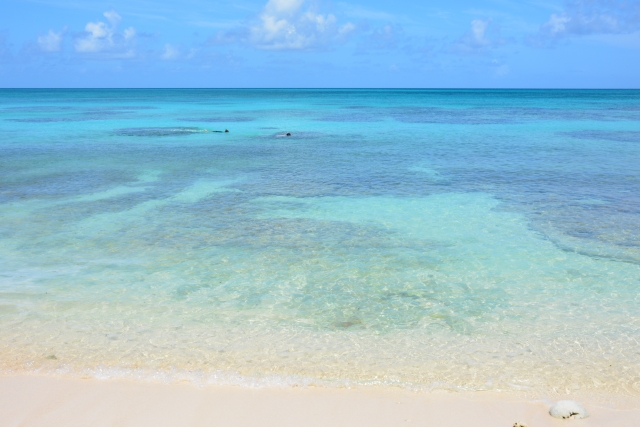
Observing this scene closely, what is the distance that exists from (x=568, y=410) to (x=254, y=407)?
3.09 m

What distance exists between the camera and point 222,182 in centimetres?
1681

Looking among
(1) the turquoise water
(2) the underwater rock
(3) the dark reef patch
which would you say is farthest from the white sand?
(3) the dark reef patch

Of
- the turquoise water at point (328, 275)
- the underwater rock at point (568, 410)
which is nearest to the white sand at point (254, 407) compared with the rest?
the underwater rock at point (568, 410)

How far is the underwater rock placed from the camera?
5.26 meters

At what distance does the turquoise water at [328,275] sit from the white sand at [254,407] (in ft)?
0.82

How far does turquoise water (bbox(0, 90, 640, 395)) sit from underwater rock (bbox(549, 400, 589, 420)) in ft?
1.60

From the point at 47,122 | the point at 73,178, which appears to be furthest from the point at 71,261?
the point at 47,122

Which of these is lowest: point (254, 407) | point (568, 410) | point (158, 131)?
point (254, 407)

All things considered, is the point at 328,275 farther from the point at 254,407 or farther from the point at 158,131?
the point at 158,131

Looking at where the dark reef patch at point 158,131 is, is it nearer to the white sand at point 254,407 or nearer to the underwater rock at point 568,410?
the white sand at point 254,407

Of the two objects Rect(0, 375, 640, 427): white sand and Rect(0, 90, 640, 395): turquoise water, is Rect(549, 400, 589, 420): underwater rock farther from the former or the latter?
Rect(0, 90, 640, 395): turquoise water

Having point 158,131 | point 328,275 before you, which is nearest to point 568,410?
point 328,275

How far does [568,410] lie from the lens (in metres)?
5.27

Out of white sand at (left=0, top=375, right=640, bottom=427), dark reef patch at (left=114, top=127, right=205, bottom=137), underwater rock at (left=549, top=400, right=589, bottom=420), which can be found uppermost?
dark reef patch at (left=114, top=127, right=205, bottom=137)
